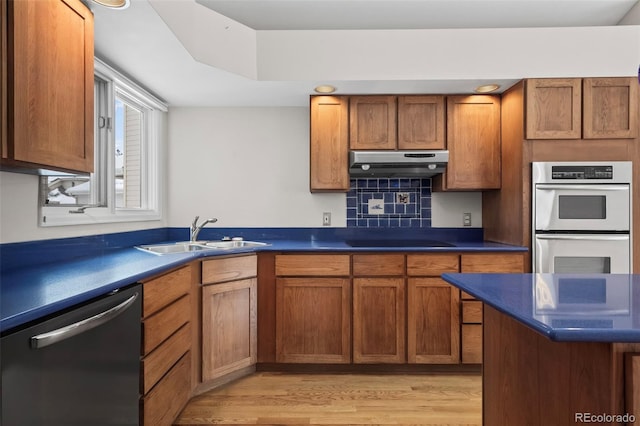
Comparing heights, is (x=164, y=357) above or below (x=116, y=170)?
below

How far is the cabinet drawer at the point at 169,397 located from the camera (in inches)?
65.1

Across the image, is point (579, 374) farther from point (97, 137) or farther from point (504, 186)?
point (97, 137)

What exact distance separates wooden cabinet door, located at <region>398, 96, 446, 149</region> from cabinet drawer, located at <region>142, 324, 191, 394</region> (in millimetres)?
2034

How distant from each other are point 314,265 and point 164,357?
1148mm

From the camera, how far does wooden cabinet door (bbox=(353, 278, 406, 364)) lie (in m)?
2.60

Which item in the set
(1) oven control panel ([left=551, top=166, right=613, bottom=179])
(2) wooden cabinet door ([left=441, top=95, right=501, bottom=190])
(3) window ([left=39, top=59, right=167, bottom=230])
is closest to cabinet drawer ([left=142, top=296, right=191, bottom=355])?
(3) window ([left=39, top=59, right=167, bottom=230])

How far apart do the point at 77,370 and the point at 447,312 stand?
2.22 meters

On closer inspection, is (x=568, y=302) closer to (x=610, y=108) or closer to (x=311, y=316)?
(x=311, y=316)

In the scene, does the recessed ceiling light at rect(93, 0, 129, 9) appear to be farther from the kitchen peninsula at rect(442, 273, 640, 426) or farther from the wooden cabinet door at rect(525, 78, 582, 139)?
the wooden cabinet door at rect(525, 78, 582, 139)

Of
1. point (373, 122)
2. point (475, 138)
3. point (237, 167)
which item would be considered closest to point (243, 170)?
point (237, 167)

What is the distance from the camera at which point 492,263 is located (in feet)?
8.51

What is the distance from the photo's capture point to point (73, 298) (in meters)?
1.13

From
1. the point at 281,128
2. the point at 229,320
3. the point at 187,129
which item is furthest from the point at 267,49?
the point at 229,320

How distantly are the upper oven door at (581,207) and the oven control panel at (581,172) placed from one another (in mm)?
64
